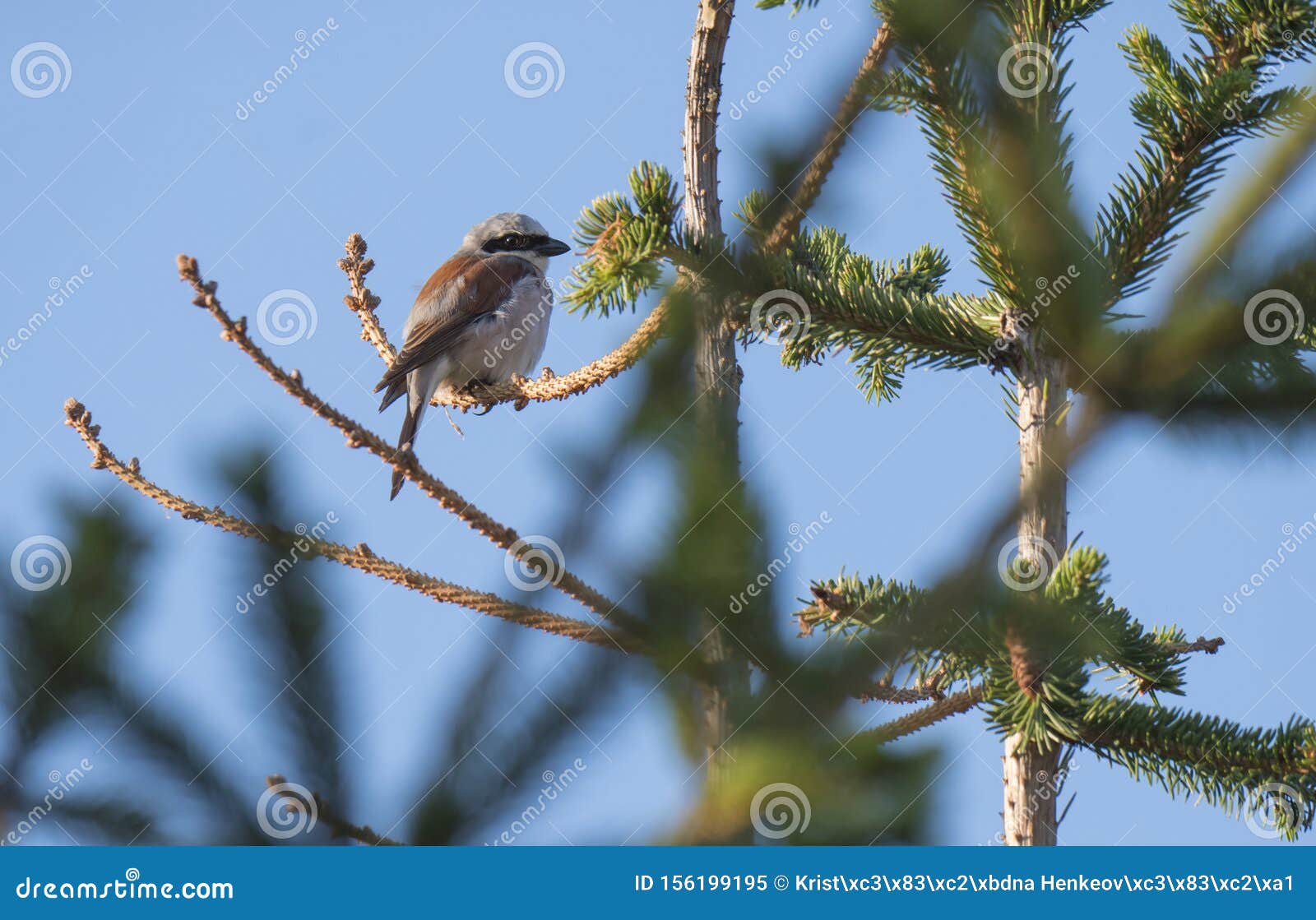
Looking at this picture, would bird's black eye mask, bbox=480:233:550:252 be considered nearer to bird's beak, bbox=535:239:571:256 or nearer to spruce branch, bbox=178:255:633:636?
bird's beak, bbox=535:239:571:256

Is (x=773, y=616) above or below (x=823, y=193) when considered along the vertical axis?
below

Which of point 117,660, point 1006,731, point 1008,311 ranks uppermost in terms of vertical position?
point 1008,311

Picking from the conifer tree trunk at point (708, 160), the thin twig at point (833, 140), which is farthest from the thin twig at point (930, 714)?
the thin twig at point (833, 140)

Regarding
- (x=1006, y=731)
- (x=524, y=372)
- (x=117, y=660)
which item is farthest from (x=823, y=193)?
(x=524, y=372)

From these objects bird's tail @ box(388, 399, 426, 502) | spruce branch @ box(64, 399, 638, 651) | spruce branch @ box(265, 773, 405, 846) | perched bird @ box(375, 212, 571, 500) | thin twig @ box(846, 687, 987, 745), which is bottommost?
spruce branch @ box(265, 773, 405, 846)

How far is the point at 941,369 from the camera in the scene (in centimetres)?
265

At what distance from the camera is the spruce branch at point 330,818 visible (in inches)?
58.1

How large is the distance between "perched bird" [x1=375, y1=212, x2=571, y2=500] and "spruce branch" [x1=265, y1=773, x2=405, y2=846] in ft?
13.7

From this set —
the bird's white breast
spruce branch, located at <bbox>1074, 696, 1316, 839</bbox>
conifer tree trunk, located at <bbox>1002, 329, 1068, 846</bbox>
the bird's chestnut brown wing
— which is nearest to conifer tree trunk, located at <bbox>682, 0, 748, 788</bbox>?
conifer tree trunk, located at <bbox>1002, 329, 1068, 846</bbox>

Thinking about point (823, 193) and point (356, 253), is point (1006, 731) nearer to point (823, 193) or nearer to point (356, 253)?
point (823, 193)

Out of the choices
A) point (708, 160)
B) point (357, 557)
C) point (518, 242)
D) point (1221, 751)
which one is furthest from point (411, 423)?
point (1221, 751)

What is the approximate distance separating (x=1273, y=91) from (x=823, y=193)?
1289 mm

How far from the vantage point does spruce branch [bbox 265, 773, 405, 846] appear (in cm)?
148

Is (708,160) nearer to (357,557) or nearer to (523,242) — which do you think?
(357,557)
